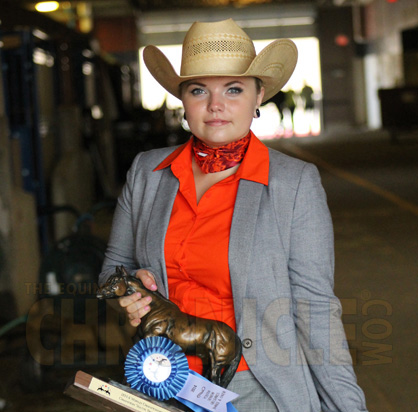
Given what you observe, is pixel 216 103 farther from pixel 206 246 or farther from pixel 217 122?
pixel 206 246

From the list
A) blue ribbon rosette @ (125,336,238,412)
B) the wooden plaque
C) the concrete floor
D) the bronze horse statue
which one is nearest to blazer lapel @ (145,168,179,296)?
the bronze horse statue

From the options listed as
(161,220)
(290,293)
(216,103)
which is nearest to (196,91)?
(216,103)

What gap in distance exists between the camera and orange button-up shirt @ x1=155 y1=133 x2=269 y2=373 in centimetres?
166

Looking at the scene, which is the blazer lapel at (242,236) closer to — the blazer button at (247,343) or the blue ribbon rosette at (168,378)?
the blazer button at (247,343)

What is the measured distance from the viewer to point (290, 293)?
1.65 meters

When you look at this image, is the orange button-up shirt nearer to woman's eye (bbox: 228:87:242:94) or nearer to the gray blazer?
the gray blazer

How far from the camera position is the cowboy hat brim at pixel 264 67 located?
5.44 ft

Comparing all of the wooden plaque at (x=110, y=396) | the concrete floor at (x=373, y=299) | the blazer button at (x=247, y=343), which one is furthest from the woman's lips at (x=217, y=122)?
the concrete floor at (x=373, y=299)

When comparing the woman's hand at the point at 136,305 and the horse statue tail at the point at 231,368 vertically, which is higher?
the woman's hand at the point at 136,305

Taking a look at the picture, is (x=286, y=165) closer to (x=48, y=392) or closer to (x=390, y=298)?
(x=48, y=392)

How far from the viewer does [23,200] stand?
15.0ft

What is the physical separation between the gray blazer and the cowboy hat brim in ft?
0.81

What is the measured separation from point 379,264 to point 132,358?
13.5 ft

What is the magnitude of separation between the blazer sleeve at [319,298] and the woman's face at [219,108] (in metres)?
0.20
